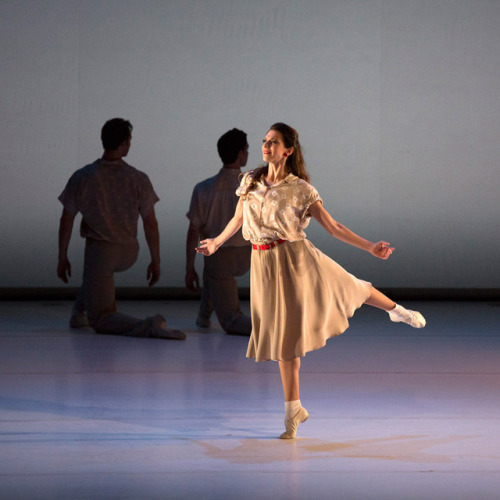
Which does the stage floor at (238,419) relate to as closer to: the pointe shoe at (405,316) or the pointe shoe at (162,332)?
the pointe shoe at (162,332)

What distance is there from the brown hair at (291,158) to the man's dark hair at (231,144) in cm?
240

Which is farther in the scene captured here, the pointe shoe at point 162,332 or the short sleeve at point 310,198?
the pointe shoe at point 162,332

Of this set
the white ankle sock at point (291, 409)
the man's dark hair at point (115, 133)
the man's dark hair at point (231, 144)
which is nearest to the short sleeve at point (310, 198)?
the white ankle sock at point (291, 409)

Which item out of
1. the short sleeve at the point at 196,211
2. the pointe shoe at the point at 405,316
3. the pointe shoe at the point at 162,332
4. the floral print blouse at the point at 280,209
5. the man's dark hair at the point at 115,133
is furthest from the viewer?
the short sleeve at the point at 196,211

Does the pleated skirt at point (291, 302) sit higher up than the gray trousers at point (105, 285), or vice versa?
the pleated skirt at point (291, 302)

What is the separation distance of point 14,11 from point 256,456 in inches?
241

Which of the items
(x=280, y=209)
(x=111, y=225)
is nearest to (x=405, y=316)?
(x=280, y=209)

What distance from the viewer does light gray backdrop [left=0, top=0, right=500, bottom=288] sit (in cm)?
850

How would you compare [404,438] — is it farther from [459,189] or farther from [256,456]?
[459,189]

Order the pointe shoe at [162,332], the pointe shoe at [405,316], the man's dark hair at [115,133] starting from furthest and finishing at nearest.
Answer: the pointe shoe at [162,332] → the man's dark hair at [115,133] → the pointe shoe at [405,316]

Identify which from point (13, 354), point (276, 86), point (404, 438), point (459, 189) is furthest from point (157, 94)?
point (404, 438)

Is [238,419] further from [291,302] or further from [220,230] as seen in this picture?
[220,230]

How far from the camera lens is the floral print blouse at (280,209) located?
3.69 metres

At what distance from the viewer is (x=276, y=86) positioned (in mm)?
8562
